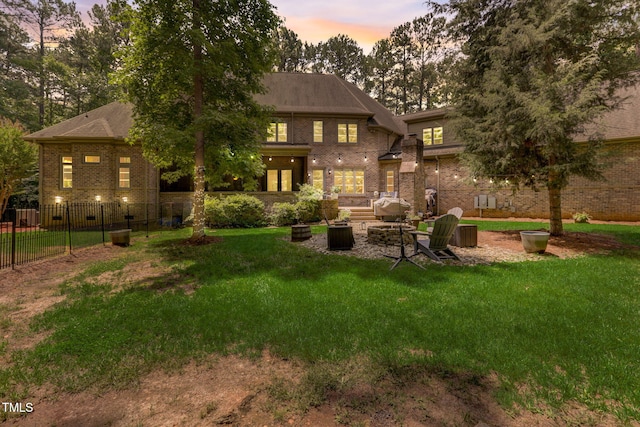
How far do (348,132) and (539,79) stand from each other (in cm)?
1426

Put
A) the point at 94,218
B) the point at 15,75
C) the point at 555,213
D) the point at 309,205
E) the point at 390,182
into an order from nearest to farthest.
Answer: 1. the point at 555,213
2. the point at 309,205
3. the point at 94,218
4. the point at 390,182
5. the point at 15,75

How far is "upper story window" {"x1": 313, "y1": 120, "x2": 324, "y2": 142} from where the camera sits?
2272cm

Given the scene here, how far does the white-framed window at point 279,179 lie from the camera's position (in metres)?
24.2

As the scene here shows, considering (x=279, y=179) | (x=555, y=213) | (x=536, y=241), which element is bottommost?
(x=536, y=241)

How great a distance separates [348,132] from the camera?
22953 millimetres

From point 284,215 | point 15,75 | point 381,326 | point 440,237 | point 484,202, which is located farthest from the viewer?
point 15,75

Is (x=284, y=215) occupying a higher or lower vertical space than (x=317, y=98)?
lower

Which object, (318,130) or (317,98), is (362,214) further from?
(317,98)

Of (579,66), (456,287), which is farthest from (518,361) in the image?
(579,66)

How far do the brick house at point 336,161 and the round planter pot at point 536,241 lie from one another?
623 cm

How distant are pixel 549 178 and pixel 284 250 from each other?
10.7 metres

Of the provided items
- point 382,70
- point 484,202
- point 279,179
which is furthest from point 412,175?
point 382,70

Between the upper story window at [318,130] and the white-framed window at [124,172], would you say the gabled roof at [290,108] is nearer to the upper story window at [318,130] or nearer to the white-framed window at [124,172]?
the upper story window at [318,130]

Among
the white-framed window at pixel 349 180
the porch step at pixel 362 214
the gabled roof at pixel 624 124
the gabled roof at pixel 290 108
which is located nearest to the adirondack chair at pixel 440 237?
the porch step at pixel 362 214
